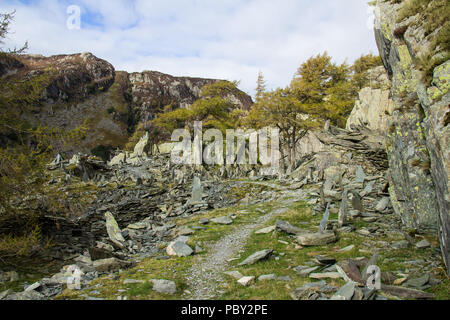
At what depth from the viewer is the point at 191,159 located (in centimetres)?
4006

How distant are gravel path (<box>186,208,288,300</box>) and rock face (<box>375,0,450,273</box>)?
232 inches

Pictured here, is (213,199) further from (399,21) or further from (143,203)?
(399,21)

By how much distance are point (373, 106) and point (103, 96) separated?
131 meters

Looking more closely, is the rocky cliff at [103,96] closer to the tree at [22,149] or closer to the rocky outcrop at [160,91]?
the rocky outcrop at [160,91]

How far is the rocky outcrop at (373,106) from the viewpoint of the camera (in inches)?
1325

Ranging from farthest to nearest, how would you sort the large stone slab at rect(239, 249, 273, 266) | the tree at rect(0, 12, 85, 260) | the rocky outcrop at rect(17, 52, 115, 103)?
1. the rocky outcrop at rect(17, 52, 115, 103)
2. the tree at rect(0, 12, 85, 260)
3. the large stone slab at rect(239, 249, 273, 266)

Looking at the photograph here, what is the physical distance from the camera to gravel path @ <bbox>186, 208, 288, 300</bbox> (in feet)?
22.3

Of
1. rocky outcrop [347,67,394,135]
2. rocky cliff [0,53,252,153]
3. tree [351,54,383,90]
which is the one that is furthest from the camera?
rocky cliff [0,53,252,153]

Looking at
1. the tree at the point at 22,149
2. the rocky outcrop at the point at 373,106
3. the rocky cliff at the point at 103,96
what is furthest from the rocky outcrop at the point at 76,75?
the rocky outcrop at the point at 373,106

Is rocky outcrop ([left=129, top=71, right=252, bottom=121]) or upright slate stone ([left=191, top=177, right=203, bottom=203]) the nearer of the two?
upright slate stone ([left=191, top=177, right=203, bottom=203])

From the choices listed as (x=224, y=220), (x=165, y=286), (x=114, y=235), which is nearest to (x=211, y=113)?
(x=224, y=220)

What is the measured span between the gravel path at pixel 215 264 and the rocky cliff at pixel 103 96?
98.0m

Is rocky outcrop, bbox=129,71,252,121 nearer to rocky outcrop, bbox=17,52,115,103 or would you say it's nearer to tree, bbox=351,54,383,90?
rocky outcrop, bbox=17,52,115,103

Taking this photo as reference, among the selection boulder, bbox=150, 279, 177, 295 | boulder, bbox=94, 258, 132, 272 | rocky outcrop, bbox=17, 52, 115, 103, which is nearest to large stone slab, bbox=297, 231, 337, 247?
boulder, bbox=150, 279, 177, 295
